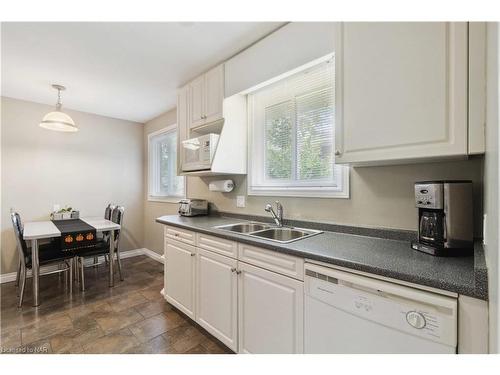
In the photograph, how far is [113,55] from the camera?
2.09 m

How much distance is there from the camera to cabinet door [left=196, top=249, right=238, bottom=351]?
5.14 feet

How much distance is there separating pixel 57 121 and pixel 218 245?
227 cm

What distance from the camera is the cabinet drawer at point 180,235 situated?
1946 millimetres

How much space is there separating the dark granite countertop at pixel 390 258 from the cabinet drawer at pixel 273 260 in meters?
0.04

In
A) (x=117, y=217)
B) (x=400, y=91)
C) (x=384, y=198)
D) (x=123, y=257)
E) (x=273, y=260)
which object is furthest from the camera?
(x=123, y=257)

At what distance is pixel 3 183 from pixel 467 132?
180 inches

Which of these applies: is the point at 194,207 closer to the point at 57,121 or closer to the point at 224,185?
the point at 224,185

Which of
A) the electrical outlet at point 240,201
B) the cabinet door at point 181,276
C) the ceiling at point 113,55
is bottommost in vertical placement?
the cabinet door at point 181,276

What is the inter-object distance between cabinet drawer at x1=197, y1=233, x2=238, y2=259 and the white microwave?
694 millimetres

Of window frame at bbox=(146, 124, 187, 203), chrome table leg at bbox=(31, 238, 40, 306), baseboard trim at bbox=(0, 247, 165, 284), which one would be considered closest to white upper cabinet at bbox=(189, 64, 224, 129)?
window frame at bbox=(146, 124, 187, 203)

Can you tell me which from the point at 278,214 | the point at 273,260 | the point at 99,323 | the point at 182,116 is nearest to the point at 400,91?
the point at 273,260

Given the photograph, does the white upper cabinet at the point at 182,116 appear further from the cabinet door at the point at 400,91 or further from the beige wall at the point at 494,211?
the beige wall at the point at 494,211

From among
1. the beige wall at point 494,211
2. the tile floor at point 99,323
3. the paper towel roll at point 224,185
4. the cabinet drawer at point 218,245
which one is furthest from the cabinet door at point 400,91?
the tile floor at point 99,323

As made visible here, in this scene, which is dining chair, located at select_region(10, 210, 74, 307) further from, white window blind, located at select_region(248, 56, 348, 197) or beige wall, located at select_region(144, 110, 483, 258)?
beige wall, located at select_region(144, 110, 483, 258)
